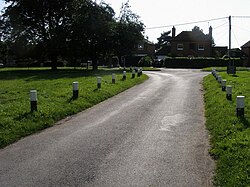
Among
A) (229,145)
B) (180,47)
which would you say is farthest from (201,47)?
(229,145)

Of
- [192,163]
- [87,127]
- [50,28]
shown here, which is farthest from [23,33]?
[192,163]

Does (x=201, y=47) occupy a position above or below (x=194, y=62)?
above

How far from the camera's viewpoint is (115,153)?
7.04 metres

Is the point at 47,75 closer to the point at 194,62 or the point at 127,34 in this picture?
the point at 127,34

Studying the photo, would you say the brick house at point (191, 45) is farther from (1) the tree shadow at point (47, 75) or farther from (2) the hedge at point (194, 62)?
(1) the tree shadow at point (47, 75)

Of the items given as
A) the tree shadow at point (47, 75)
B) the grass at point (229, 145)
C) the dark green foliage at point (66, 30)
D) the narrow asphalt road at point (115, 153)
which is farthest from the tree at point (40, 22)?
the grass at point (229, 145)

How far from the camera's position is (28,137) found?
28.5ft

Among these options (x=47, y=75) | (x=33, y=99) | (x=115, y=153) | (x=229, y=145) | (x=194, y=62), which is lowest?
(x=115, y=153)

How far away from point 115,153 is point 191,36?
71405 millimetres

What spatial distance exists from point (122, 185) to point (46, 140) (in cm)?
341

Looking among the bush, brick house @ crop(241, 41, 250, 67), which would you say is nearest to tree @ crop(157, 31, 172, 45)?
brick house @ crop(241, 41, 250, 67)

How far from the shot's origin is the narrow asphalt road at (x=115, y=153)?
560 cm

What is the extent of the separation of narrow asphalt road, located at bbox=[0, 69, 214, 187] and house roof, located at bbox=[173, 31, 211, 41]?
214 ft

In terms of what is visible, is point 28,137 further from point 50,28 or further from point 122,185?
point 50,28
